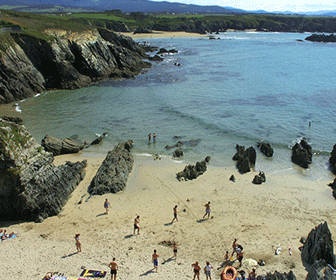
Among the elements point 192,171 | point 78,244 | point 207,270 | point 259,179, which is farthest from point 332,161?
point 78,244

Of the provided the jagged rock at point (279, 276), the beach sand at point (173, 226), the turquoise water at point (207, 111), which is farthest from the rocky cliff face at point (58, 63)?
the jagged rock at point (279, 276)

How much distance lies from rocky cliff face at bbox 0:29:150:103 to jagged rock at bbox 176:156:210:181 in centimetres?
3265

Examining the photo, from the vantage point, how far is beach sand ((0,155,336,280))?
55.5 ft

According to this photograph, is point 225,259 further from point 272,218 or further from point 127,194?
point 127,194

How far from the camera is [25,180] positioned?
799 inches

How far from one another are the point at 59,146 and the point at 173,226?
1616 cm

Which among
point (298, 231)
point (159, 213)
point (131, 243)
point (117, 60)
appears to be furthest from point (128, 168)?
point (117, 60)

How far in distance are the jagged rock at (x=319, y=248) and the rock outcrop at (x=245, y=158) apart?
11.1 metres

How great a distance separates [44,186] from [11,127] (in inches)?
178

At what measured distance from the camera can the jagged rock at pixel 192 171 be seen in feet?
87.7

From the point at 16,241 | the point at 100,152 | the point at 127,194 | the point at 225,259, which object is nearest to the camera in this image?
the point at 225,259

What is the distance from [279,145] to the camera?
110 ft

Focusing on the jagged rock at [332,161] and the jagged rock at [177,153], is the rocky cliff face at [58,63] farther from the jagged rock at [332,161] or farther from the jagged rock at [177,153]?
the jagged rock at [332,161]

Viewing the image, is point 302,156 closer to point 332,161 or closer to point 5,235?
point 332,161
